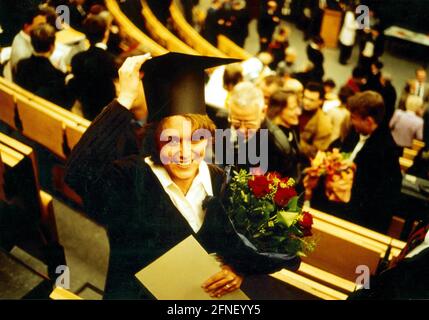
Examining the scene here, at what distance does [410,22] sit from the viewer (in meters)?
7.82

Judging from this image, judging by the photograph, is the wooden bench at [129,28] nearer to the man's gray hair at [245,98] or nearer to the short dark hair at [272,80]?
the man's gray hair at [245,98]

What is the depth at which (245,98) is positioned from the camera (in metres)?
3.52

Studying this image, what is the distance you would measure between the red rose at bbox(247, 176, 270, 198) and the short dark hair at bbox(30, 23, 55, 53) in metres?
1.82

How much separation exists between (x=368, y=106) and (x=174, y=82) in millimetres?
1628

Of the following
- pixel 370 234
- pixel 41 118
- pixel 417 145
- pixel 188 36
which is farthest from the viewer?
pixel 417 145

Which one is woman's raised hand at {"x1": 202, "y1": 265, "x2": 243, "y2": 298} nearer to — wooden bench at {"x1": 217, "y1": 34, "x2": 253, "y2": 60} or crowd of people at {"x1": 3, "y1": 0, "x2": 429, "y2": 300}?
crowd of people at {"x1": 3, "y1": 0, "x2": 429, "y2": 300}

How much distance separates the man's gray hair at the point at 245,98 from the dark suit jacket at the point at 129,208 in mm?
562

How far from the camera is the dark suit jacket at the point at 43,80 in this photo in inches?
144

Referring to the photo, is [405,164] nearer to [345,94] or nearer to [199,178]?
[345,94]

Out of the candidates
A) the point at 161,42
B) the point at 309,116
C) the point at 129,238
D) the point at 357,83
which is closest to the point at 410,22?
the point at 357,83

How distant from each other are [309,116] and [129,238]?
197 cm

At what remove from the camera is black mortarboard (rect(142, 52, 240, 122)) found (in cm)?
286

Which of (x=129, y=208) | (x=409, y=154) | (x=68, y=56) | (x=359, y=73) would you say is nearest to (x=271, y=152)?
(x=129, y=208)

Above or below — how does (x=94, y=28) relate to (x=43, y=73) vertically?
above
